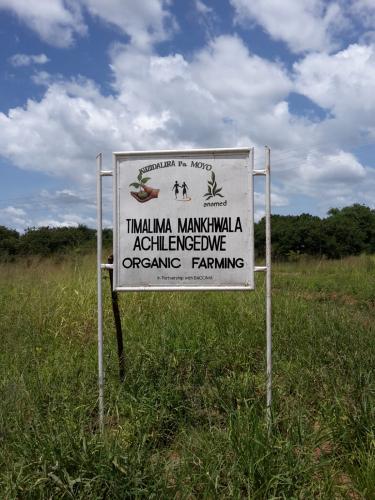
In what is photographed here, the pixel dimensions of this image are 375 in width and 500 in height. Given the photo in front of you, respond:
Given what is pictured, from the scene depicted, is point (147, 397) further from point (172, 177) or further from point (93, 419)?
point (172, 177)

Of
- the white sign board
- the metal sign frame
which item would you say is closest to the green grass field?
the metal sign frame

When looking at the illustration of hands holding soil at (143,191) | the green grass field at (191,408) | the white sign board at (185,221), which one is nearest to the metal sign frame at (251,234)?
the white sign board at (185,221)

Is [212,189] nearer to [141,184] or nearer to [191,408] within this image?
[141,184]

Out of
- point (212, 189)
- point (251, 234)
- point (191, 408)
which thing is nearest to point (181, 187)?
point (212, 189)

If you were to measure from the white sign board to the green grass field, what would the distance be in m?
0.76

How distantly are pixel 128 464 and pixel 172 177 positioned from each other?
6.24 feet

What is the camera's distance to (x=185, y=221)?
3.44 metres

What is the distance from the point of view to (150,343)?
440cm

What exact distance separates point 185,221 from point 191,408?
1277mm

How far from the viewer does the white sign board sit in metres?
3.42

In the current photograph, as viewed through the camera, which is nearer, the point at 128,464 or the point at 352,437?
the point at 128,464

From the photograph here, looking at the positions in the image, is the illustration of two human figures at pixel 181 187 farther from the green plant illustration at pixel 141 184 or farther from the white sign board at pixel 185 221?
the green plant illustration at pixel 141 184

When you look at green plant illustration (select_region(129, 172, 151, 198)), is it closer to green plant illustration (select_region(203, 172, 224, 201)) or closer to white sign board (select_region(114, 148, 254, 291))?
white sign board (select_region(114, 148, 254, 291))

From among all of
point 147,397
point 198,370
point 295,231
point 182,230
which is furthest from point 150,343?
point 295,231
